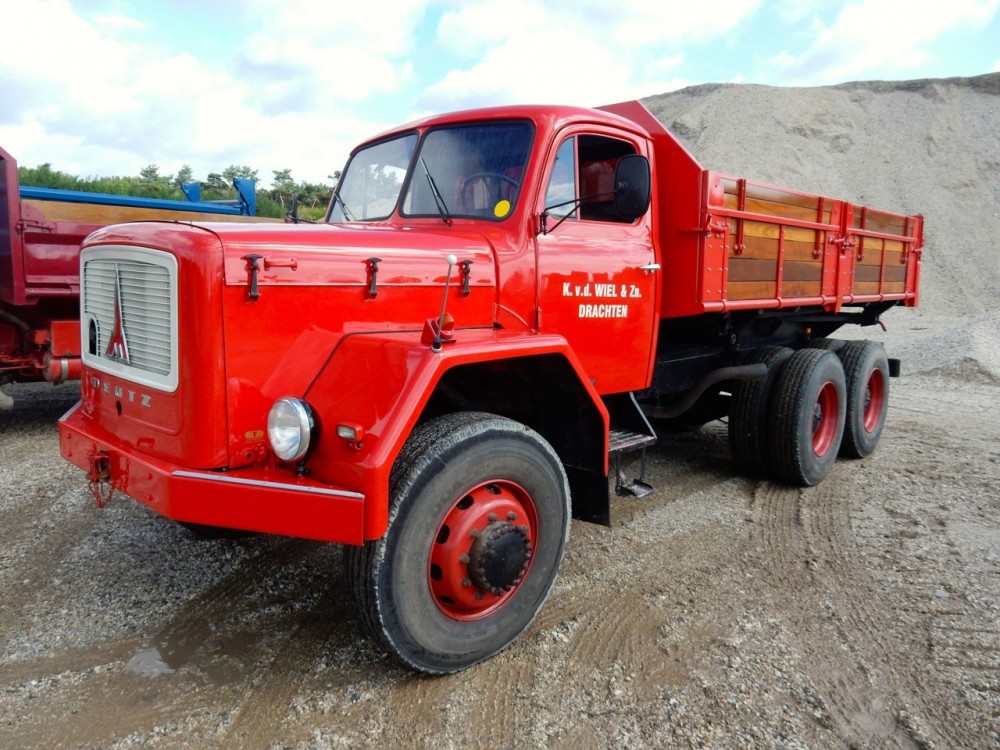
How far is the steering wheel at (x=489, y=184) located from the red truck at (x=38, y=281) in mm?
3989

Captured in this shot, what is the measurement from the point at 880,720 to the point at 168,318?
299cm

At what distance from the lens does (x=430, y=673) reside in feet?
9.21

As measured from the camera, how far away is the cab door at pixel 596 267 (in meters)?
3.62

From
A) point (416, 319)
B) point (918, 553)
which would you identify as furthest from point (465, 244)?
point (918, 553)

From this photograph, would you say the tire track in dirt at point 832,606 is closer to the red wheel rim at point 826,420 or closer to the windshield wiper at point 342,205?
the red wheel rim at point 826,420

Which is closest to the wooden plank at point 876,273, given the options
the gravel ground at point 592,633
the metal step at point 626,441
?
the gravel ground at point 592,633

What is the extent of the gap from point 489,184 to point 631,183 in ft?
2.34

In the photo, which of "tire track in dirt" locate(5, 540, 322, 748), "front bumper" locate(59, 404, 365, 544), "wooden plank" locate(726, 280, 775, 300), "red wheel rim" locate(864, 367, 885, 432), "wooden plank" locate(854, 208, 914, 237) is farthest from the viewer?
"red wheel rim" locate(864, 367, 885, 432)

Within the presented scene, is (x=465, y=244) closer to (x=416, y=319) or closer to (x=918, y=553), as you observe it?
(x=416, y=319)

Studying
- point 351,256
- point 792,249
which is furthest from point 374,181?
point 792,249

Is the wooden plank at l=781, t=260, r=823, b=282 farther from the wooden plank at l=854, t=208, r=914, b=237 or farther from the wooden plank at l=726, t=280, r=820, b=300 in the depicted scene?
the wooden plank at l=854, t=208, r=914, b=237

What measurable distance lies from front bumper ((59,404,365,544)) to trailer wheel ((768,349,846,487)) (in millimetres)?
3718

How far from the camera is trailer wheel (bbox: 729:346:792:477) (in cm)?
532

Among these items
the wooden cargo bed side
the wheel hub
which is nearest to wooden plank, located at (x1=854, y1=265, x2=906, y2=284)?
the wooden cargo bed side
